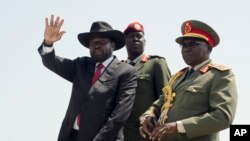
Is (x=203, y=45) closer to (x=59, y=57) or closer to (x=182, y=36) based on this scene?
(x=182, y=36)

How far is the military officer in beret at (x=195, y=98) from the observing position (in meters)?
5.34

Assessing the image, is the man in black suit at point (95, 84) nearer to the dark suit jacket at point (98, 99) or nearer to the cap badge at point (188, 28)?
the dark suit jacket at point (98, 99)

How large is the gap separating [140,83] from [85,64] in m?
0.94

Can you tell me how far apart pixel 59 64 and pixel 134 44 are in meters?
1.43

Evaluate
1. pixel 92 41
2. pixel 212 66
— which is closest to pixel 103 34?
pixel 92 41

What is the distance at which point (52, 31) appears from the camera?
21.6 feet

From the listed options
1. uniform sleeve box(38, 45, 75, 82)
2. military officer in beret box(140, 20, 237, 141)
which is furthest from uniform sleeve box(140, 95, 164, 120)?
uniform sleeve box(38, 45, 75, 82)

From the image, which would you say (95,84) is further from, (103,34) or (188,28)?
(188,28)

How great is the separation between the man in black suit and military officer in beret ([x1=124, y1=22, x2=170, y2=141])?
0.61 meters

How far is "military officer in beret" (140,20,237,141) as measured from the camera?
210 inches

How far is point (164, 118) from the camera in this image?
5.85 m

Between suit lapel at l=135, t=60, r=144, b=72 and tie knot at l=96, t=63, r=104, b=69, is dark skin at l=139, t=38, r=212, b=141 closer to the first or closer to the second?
tie knot at l=96, t=63, r=104, b=69

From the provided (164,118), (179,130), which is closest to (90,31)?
(164,118)

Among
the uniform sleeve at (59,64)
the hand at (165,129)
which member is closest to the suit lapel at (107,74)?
the uniform sleeve at (59,64)
